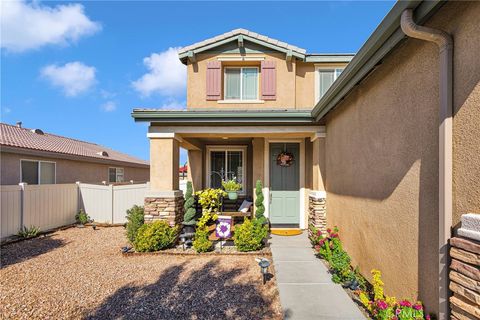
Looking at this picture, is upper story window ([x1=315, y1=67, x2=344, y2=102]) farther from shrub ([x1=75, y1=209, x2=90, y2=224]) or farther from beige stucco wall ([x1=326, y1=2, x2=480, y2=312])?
shrub ([x1=75, y1=209, x2=90, y2=224])

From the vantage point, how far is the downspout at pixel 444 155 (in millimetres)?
2371

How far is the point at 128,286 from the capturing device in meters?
4.51

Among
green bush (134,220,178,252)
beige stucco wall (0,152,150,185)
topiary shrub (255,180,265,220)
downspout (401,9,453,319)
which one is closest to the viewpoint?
downspout (401,9,453,319)

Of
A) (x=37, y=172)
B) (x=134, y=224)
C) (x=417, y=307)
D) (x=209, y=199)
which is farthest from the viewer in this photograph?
(x=37, y=172)

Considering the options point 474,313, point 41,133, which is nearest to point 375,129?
point 474,313

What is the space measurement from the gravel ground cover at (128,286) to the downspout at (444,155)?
210 centimetres

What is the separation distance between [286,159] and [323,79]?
141 inches

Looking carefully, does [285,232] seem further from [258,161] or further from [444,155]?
[444,155]

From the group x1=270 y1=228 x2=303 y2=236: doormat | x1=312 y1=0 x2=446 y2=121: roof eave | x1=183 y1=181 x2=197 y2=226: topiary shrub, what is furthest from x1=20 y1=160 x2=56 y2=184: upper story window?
x1=312 y1=0 x2=446 y2=121: roof eave

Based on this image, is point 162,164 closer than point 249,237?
No

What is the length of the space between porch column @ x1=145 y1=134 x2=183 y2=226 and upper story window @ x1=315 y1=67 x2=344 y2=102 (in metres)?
5.76

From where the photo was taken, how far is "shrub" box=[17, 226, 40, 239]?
766 cm

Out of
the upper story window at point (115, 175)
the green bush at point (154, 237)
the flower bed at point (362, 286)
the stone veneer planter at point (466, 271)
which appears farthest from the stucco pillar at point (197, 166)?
the stone veneer planter at point (466, 271)

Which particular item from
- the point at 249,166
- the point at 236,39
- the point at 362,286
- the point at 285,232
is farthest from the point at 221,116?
the point at 362,286
